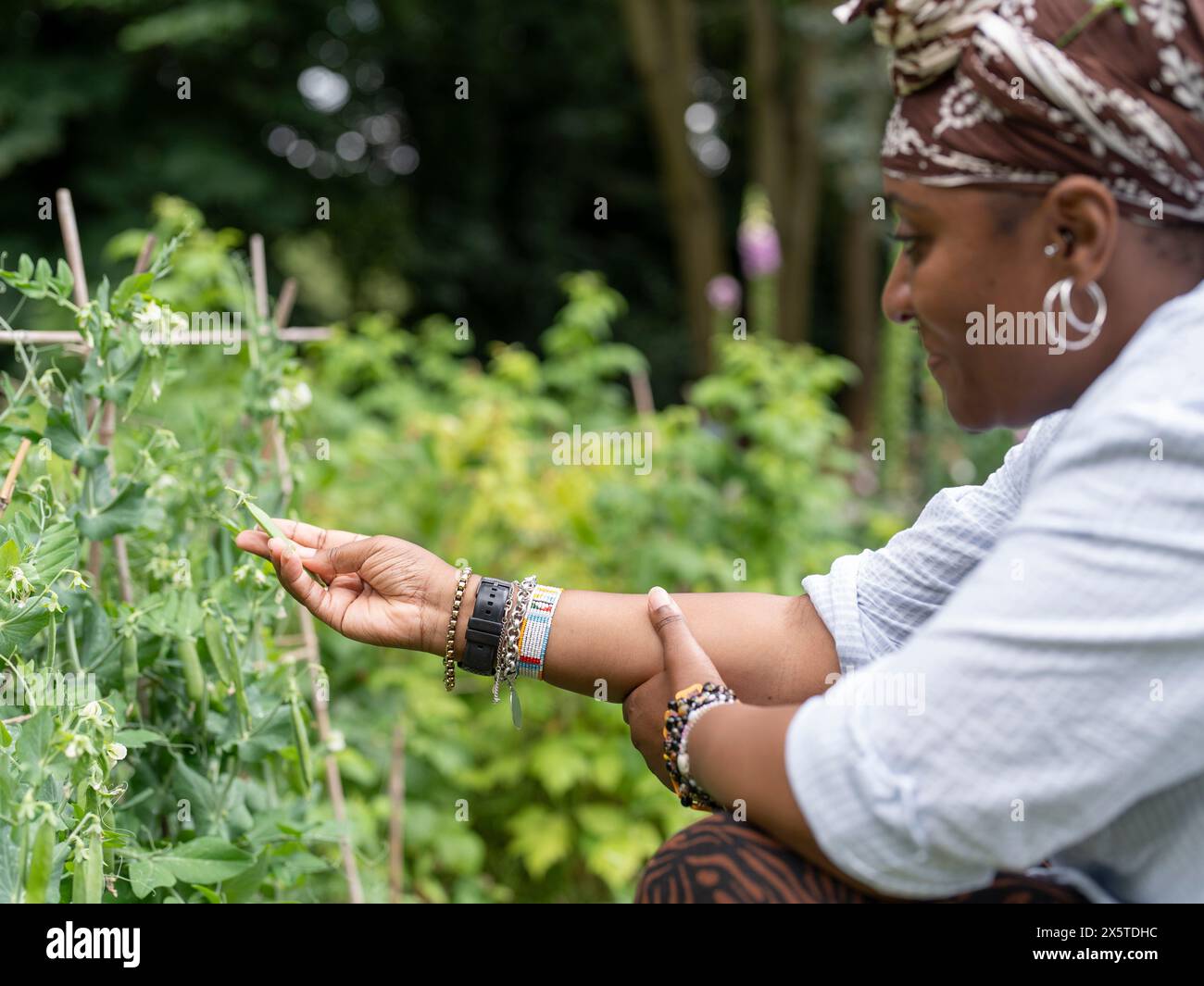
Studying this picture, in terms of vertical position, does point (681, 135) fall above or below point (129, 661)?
above

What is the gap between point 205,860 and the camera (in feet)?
5.08

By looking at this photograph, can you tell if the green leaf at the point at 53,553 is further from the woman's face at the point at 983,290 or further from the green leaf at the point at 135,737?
the woman's face at the point at 983,290

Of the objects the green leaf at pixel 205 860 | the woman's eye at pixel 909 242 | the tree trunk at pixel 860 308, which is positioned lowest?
the green leaf at pixel 205 860

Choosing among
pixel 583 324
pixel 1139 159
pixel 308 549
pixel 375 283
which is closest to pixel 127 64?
pixel 375 283

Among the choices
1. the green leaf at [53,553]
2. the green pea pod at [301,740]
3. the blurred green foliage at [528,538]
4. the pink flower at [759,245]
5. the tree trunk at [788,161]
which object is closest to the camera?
the green leaf at [53,553]

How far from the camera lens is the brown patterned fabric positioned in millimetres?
1149

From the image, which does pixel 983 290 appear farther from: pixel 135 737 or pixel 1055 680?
pixel 135 737

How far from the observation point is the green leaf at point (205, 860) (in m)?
1.51

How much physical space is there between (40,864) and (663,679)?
73 cm

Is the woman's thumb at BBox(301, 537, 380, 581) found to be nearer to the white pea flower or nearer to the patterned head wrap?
the white pea flower

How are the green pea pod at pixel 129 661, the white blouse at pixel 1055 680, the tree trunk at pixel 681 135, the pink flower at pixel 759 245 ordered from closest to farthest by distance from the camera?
the white blouse at pixel 1055 680
the green pea pod at pixel 129 661
the pink flower at pixel 759 245
the tree trunk at pixel 681 135

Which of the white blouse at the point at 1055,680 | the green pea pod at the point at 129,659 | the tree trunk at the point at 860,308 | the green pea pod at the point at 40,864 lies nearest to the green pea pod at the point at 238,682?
the green pea pod at the point at 129,659

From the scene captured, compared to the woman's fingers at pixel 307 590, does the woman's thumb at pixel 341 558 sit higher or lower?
higher

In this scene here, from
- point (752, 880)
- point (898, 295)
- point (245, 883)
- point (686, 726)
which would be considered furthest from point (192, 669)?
point (898, 295)
